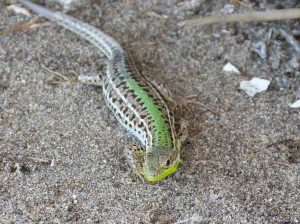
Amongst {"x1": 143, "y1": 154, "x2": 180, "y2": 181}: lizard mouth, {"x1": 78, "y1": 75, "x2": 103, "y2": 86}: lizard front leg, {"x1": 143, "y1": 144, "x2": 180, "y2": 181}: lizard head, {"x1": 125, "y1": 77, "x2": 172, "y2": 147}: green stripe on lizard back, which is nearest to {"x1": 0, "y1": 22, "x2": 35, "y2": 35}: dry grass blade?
{"x1": 78, "y1": 75, "x2": 103, "y2": 86}: lizard front leg

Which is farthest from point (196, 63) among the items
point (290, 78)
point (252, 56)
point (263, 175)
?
point (263, 175)

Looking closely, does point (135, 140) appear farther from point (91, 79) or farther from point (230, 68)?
point (230, 68)

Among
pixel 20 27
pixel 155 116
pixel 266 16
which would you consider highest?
pixel 266 16

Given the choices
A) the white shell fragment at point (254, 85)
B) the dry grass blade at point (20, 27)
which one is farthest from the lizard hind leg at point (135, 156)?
the dry grass blade at point (20, 27)

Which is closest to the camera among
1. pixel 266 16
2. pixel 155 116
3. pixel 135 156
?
pixel 135 156

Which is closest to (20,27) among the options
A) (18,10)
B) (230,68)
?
(18,10)
